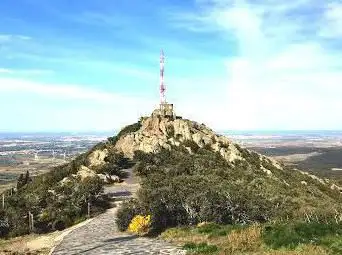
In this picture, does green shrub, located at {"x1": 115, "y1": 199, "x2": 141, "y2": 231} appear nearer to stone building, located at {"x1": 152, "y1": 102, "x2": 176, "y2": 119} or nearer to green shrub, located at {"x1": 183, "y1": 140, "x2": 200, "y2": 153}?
green shrub, located at {"x1": 183, "y1": 140, "x2": 200, "y2": 153}

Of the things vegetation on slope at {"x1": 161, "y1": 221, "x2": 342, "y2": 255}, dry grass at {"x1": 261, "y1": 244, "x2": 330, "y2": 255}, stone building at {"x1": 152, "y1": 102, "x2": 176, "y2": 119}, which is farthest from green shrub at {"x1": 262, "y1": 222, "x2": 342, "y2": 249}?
stone building at {"x1": 152, "y1": 102, "x2": 176, "y2": 119}

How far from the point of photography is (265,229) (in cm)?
1927

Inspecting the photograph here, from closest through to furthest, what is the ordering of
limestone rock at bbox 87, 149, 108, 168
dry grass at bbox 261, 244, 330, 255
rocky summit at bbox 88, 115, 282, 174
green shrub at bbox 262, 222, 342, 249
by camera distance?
dry grass at bbox 261, 244, 330, 255, green shrub at bbox 262, 222, 342, 249, limestone rock at bbox 87, 149, 108, 168, rocky summit at bbox 88, 115, 282, 174

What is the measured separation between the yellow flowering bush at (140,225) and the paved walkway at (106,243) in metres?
0.49

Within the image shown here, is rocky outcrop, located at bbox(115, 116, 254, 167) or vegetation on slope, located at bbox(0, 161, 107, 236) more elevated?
rocky outcrop, located at bbox(115, 116, 254, 167)

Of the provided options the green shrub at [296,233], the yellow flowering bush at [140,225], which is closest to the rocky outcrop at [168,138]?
the yellow flowering bush at [140,225]

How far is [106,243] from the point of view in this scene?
22.6m

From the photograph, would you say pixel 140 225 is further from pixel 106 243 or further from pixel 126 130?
pixel 126 130

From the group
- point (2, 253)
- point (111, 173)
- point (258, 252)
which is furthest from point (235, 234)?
point (111, 173)

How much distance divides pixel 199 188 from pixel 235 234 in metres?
10.0

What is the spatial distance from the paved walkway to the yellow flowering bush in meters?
0.49

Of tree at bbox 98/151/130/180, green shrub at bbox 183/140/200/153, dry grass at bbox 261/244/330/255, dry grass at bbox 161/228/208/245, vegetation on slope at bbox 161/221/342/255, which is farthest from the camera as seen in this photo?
green shrub at bbox 183/140/200/153

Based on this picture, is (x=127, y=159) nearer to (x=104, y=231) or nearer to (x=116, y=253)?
(x=104, y=231)

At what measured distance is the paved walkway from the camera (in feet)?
66.1
